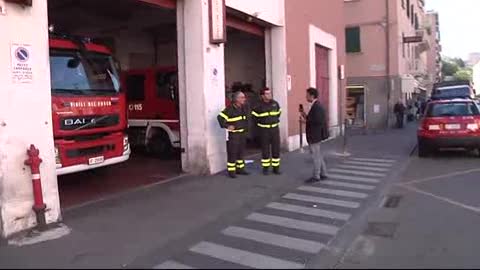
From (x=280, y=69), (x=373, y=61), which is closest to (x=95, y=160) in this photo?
(x=280, y=69)

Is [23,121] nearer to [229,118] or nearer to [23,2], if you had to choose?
[23,2]

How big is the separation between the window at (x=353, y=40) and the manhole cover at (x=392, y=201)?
26.3 metres

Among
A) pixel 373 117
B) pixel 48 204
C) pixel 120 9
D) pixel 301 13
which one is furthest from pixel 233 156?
pixel 373 117

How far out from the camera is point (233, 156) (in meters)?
12.5

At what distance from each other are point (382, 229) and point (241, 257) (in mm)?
2497

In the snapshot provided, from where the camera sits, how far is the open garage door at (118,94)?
34.7 ft

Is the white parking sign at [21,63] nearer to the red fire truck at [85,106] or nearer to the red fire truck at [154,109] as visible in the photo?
the red fire truck at [85,106]

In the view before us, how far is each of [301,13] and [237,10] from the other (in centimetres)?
598

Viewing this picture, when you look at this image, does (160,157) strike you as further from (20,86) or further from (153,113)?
(20,86)

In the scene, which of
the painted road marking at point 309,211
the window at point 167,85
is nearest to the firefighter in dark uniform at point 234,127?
the painted road marking at point 309,211

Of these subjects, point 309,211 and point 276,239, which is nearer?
point 276,239

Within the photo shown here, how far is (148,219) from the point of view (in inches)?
332

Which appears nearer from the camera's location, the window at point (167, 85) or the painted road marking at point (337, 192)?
the painted road marking at point (337, 192)

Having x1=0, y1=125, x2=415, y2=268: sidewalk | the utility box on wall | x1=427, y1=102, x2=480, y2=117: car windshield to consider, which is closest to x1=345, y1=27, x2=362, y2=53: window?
x1=427, y1=102, x2=480, y2=117: car windshield
